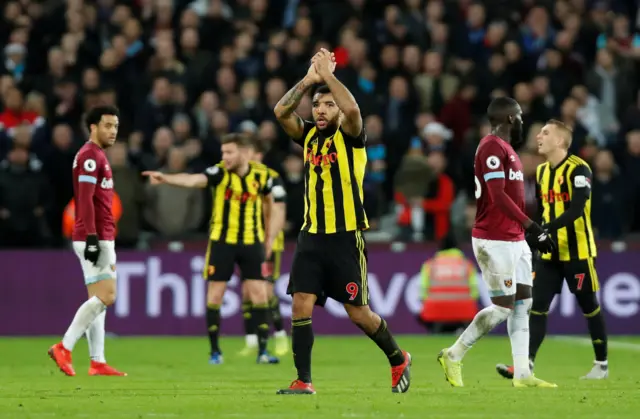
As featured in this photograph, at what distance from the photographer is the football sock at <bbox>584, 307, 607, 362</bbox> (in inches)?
514

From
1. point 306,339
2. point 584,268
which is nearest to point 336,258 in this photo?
point 306,339

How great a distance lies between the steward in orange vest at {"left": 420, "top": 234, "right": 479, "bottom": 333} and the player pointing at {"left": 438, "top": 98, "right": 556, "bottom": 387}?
797 cm

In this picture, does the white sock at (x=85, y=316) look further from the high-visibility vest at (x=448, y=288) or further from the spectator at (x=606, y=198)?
the spectator at (x=606, y=198)

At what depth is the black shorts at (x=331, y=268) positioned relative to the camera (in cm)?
1040

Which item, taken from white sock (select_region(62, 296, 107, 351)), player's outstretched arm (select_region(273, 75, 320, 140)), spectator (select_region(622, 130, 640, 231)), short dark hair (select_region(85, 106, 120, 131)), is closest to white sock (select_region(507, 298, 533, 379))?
player's outstretched arm (select_region(273, 75, 320, 140))

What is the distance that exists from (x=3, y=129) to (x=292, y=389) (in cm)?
1152

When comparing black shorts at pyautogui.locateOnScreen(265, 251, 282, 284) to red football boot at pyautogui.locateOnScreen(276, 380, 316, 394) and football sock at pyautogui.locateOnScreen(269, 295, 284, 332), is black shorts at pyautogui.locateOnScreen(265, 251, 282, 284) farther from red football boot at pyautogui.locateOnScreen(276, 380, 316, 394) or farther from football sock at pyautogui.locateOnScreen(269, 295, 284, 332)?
red football boot at pyautogui.locateOnScreen(276, 380, 316, 394)

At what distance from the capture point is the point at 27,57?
22766mm

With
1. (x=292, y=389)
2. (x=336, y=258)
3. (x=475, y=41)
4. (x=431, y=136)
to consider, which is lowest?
(x=292, y=389)

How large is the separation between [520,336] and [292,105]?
2.96 metres

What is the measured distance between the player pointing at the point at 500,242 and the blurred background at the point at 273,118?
8.08 m

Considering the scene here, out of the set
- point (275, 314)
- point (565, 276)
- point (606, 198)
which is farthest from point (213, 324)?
point (606, 198)

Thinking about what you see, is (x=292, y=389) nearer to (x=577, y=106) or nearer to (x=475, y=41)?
(x=577, y=106)

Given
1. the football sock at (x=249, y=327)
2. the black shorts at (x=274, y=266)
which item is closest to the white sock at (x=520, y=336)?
Answer: the football sock at (x=249, y=327)
